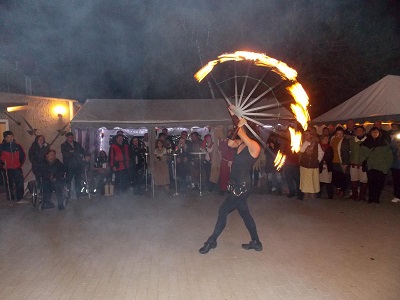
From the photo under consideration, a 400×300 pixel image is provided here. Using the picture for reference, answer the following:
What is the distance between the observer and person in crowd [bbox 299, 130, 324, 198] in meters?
9.26

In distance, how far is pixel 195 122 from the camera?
11078 mm

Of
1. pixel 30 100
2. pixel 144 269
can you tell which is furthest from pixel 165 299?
pixel 30 100

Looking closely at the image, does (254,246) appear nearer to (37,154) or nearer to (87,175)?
(37,154)

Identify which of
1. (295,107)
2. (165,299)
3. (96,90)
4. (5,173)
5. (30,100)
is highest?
(96,90)

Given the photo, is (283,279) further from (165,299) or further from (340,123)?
(340,123)

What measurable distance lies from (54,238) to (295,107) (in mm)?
4510

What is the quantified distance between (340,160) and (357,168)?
1.59ft

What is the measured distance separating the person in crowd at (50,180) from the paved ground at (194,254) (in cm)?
38

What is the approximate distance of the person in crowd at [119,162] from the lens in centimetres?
1046

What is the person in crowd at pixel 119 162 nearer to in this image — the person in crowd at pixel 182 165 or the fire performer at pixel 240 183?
the person in crowd at pixel 182 165

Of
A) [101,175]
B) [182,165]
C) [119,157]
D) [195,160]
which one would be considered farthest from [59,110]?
[195,160]

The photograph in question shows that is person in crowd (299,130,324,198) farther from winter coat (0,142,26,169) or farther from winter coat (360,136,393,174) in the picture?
winter coat (0,142,26,169)

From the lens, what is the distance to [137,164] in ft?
37.3

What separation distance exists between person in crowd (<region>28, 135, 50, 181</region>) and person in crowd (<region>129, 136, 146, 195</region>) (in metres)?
2.34
